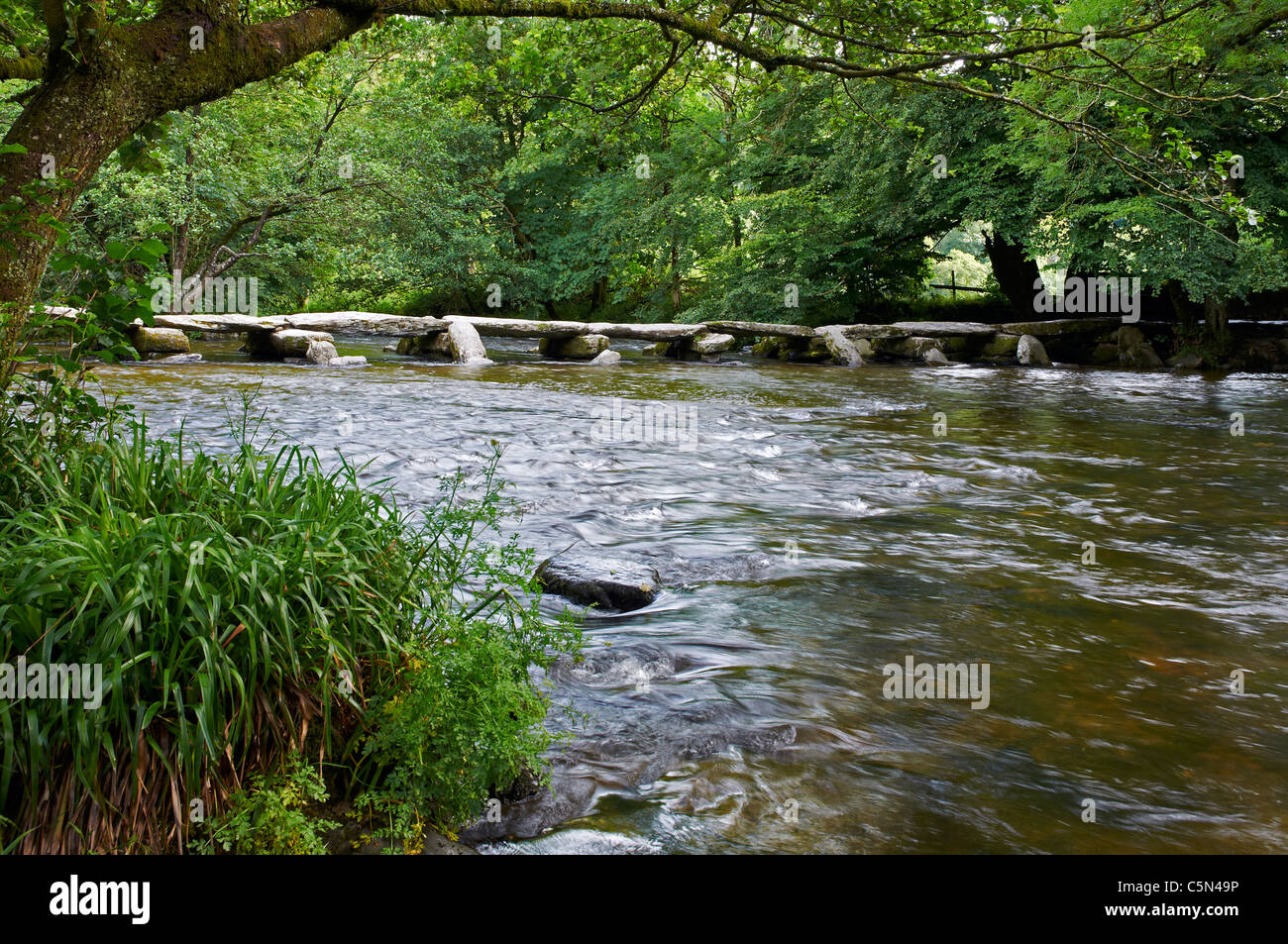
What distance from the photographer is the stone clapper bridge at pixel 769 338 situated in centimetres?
1883

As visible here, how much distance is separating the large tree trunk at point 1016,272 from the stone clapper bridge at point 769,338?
1698 millimetres

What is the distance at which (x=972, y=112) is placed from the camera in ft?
63.2

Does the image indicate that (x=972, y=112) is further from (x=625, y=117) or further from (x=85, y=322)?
(x=85, y=322)

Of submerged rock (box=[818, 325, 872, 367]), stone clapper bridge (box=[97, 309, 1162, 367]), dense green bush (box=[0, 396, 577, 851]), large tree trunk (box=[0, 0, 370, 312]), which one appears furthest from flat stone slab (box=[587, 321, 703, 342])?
dense green bush (box=[0, 396, 577, 851])

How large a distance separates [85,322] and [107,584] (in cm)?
168

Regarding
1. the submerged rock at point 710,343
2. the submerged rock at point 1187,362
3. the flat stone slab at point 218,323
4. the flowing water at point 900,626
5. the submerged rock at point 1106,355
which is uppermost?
the flat stone slab at point 218,323

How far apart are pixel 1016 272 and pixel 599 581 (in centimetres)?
2147

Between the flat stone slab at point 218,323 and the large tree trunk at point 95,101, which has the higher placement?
the flat stone slab at point 218,323

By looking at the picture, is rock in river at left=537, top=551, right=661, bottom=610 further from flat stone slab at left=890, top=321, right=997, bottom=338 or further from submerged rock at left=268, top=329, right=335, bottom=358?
flat stone slab at left=890, top=321, right=997, bottom=338

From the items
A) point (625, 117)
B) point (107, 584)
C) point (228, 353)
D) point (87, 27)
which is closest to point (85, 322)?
point (87, 27)

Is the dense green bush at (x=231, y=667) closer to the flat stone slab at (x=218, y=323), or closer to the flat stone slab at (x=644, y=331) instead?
the flat stone slab at (x=218, y=323)

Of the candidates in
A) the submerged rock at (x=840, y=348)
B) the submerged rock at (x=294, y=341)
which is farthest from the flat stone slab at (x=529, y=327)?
the submerged rock at (x=840, y=348)

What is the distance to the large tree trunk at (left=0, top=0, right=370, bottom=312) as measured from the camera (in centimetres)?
338

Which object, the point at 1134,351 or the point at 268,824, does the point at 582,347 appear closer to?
the point at 1134,351
